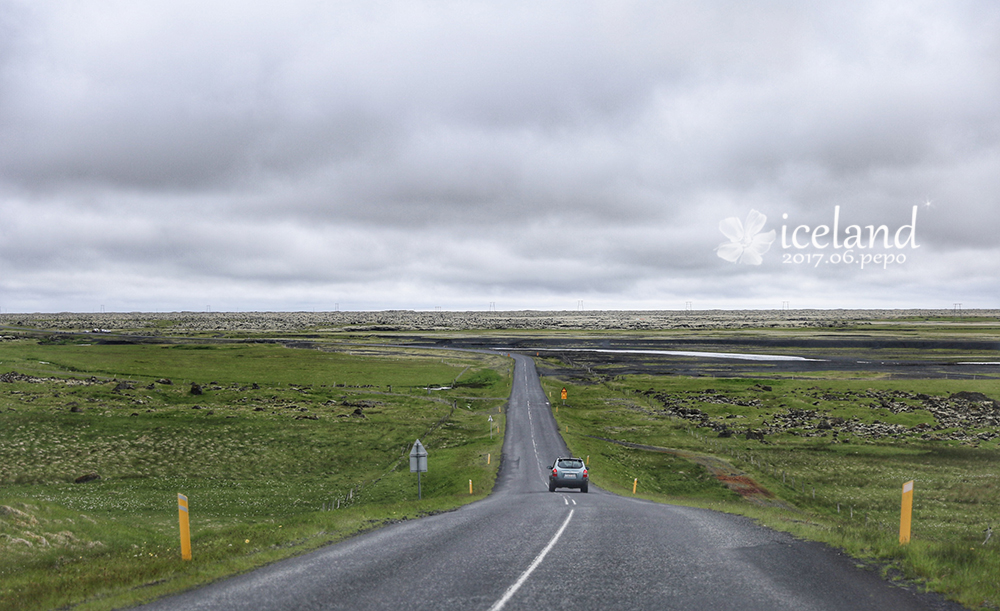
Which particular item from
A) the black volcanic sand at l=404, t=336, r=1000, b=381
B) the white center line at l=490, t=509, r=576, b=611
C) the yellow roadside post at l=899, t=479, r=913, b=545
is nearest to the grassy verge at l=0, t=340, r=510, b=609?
the white center line at l=490, t=509, r=576, b=611

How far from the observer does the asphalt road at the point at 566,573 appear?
10133 millimetres

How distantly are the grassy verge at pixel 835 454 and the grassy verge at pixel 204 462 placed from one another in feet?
45.0

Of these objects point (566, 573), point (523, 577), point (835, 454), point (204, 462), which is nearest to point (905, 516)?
point (566, 573)

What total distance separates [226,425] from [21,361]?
72.0m

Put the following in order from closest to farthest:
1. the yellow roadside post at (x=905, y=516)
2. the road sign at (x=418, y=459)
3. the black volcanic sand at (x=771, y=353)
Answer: the yellow roadside post at (x=905, y=516) → the road sign at (x=418, y=459) → the black volcanic sand at (x=771, y=353)

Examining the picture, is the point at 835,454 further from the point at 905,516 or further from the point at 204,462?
the point at 204,462

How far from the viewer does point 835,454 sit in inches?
2215

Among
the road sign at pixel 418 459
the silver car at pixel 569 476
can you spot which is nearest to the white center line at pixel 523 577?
the road sign at pixel 418 459

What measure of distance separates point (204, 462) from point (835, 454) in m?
59.6

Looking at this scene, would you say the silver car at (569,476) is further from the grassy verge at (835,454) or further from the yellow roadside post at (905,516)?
the yellow roadside post at (905,516)

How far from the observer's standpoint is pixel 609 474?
152ft

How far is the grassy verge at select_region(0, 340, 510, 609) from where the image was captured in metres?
15.7

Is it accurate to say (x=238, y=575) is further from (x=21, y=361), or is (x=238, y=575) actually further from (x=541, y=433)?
(x=21, y=361)

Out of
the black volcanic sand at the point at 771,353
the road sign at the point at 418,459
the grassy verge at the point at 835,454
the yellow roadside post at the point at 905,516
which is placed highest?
the yellow roadside post at the point at 905,516
